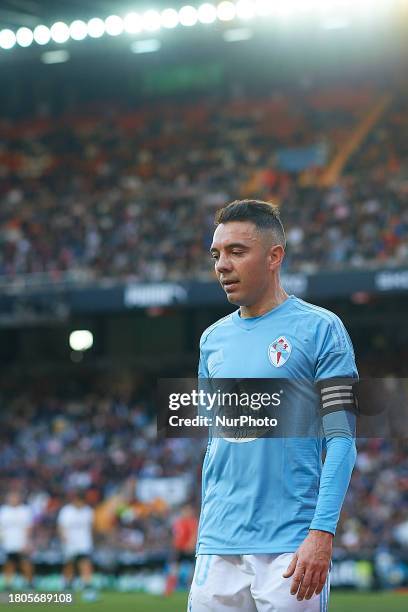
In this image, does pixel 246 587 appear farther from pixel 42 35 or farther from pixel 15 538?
pixel 42 35

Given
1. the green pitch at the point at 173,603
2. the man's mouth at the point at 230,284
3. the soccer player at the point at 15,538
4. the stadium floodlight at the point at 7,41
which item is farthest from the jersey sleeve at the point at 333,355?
the stadium floodlight at the point at 7,41

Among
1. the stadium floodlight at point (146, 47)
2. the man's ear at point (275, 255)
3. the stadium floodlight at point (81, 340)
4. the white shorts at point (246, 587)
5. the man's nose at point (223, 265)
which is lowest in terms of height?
the white shorts at point (246, 587)

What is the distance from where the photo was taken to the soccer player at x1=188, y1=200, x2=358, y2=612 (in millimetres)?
3447

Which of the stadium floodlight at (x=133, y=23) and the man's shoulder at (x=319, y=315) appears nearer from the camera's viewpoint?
the man's shoulder at (x=319, y=315)

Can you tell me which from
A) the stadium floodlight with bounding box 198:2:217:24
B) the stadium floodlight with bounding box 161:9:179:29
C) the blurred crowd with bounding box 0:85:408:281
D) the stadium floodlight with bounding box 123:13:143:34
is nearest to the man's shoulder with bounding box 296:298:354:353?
the blurred crowd with bounding box 0:85:408:281

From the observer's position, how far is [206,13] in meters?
23.3

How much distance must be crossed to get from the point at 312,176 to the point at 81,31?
6.02 meters

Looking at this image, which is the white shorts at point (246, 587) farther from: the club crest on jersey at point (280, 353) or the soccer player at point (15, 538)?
the soccer player at point (15, 538)

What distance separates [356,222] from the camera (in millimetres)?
23281

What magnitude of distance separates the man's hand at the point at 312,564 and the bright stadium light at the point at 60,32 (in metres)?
21.6

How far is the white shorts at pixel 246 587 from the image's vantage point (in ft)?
11.3

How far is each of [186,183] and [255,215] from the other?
23.6 m

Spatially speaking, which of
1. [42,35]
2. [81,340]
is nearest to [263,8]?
[42,35]

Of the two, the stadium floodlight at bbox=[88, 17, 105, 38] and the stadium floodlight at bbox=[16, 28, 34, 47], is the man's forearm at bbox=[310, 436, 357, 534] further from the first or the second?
the stadium floodlight at bbox=[16, 28, 34, 47]
